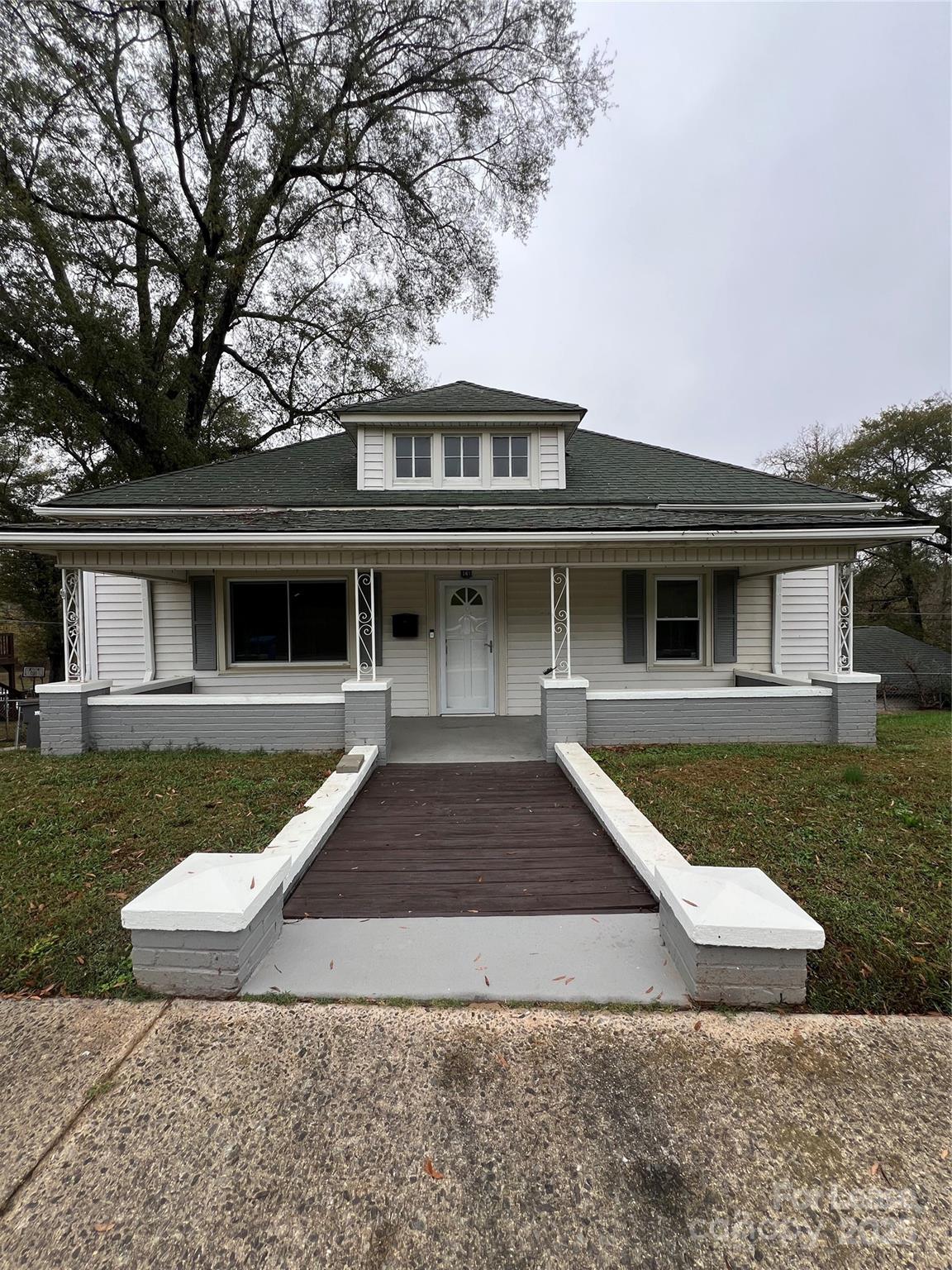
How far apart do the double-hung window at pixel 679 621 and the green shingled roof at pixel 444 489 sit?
1398mm

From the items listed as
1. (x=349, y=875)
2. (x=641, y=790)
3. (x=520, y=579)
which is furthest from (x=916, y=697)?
(x=349, y=875)

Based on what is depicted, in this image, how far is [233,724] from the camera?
659 cm

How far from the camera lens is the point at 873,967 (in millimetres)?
2562

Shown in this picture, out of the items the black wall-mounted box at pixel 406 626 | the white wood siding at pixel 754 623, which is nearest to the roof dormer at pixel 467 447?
the black wall-mounted box at pixel 406 626

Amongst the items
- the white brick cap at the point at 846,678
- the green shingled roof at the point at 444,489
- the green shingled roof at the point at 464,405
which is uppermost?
the green shingled roof at the point at 464,405

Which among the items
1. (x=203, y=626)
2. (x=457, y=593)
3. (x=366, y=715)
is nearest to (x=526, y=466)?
(x=457, y=593)

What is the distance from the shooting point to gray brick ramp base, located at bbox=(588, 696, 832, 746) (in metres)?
6.67

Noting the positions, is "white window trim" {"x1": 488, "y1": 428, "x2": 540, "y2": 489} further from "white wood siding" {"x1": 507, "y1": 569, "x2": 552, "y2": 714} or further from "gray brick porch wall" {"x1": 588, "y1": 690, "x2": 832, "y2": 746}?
"gray brick porch wall" {"x1": 588, "y1": 690, "x2": 832, "y2": 746}

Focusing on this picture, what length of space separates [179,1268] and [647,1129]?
1.41 m

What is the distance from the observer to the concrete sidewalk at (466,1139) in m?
1.49

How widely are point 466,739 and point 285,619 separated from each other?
11.5 feet

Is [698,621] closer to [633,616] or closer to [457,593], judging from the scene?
[633,616]

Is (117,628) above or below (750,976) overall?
above

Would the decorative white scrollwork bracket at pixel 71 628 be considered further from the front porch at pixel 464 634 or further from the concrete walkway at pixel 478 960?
the concrete walkway at pixel 478 960
